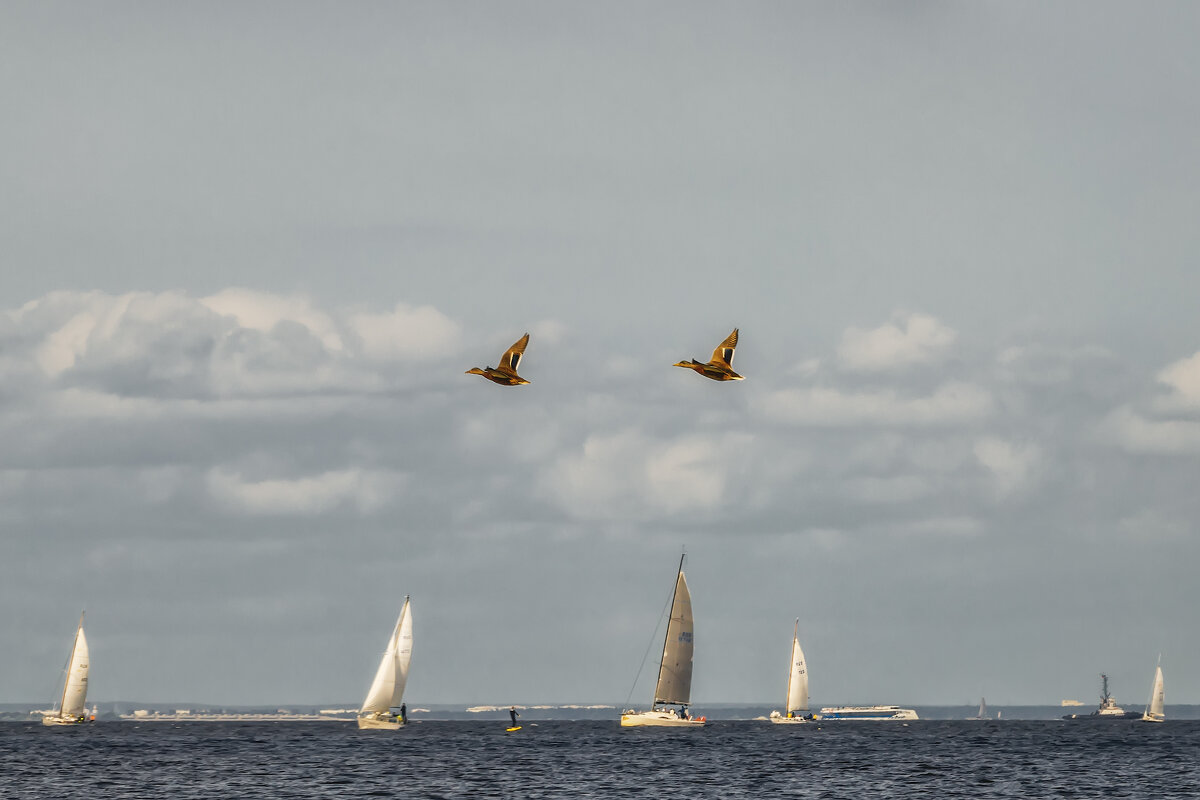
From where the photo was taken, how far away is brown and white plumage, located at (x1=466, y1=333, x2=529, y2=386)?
72.3m

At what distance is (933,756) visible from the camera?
484 feet

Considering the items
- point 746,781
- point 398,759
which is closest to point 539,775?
point 746,781

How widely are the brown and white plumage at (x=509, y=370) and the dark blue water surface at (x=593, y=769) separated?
30015 millimetres

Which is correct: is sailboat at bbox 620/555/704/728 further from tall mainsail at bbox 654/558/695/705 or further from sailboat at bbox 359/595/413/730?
sailboat at bbox 359/595/413/730

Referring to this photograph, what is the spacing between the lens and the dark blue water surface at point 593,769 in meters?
96.1

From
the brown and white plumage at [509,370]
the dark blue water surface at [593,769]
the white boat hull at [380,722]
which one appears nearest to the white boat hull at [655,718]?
the dark blue water surface at [593,769]

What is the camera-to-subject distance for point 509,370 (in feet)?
243

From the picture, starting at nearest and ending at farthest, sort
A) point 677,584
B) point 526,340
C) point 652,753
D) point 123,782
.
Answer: point 526,340 < point 123,782 < point 652,753 < point 677,584

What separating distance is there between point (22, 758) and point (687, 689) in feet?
231

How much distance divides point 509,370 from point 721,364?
10.2 m

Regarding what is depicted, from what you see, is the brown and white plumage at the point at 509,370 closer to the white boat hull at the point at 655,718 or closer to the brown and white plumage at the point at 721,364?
the brown and white plumage at the point at 721,364

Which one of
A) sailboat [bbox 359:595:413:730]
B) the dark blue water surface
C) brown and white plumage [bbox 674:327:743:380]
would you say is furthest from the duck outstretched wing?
sailboat [bbox 359:595:413:730]

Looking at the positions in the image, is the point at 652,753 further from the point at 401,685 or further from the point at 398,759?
the point at 401,685

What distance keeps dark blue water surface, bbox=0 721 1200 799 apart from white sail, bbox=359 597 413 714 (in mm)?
5354
